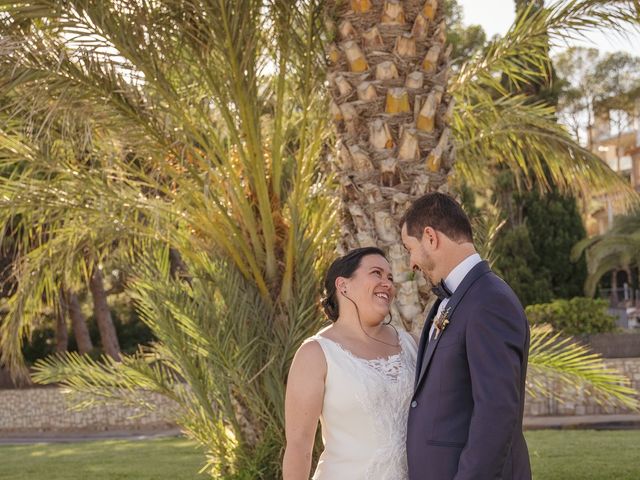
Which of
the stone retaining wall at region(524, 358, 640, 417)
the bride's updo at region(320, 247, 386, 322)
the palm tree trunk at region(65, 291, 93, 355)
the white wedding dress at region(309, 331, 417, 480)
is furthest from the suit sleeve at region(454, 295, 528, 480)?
the palm tree trunk at region(65, 291, 93, 355)

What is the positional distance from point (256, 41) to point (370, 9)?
1.16 metres

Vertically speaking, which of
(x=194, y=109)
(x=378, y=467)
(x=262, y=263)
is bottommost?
(x=378, y=467)

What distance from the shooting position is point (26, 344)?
30.6 meters

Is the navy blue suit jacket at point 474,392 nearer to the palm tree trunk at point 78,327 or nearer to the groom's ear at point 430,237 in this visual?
the groom's ear at point 430,237

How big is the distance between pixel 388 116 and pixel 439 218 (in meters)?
3.60

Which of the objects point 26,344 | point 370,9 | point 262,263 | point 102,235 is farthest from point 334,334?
point 26,344

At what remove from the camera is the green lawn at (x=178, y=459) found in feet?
35.7

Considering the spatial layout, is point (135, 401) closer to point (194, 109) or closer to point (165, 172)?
point (165, 172)

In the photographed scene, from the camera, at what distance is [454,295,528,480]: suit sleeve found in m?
3.09

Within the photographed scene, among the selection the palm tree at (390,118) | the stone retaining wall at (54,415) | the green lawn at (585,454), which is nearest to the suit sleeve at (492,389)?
the palm tree at (390,118)

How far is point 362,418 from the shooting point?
3.78 m

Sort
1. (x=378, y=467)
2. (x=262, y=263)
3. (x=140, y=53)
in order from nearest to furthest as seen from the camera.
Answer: (x=378, y=467) → (x=140, y=53) → (x=262, y=263)

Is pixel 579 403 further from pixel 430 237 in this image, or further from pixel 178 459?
pixel 430 237

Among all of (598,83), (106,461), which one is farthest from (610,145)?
(106,461)
